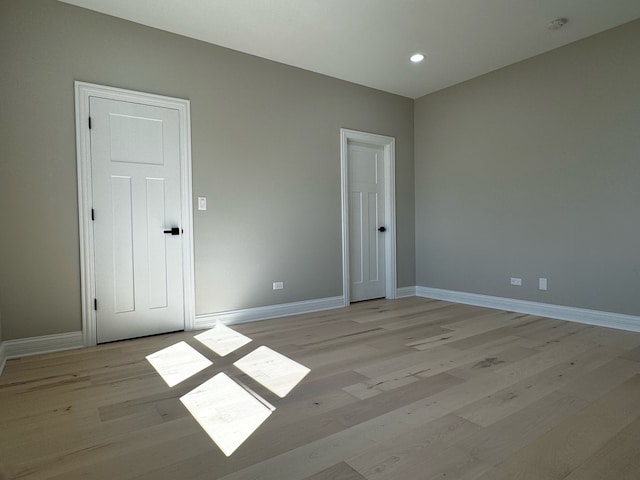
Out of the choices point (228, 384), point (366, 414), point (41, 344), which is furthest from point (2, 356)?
point (366, 414)

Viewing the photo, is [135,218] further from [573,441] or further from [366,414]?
[573,441]

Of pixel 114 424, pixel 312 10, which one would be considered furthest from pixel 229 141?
pixel 114 424

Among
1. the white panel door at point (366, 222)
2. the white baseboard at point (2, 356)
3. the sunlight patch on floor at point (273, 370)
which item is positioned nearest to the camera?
the sunlight patch on floor at point (273, 370)

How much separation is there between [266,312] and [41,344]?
201cm

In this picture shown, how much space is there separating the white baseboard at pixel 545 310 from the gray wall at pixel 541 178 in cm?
7

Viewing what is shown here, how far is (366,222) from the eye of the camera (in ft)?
17.0

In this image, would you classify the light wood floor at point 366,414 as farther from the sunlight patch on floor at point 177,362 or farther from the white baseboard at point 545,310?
the white baseboard at point 545,310

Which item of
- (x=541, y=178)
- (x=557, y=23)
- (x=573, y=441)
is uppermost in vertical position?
(x=557, y=23)

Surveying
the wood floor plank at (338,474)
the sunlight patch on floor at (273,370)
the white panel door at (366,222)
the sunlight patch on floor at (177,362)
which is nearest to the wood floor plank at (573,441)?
the wood floor plank at (338,474)

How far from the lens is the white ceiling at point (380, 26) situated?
3168 mm

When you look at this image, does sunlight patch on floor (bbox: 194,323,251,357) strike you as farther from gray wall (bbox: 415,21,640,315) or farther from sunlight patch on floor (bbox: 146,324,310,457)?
gray wall (bbox: 415,21,640,315)

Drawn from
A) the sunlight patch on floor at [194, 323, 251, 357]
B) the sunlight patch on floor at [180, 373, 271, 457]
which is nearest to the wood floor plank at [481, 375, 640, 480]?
the sunlight patch on floor at [180, 373, 271, 457]

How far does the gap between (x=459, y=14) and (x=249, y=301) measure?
341 centimetres

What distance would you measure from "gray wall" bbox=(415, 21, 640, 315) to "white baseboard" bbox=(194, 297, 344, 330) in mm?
1687
